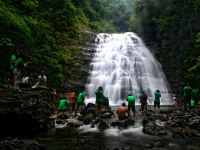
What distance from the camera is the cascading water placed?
3481cm

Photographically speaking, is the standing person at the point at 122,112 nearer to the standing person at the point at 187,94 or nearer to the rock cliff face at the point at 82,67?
the standing person at the point at 187,94

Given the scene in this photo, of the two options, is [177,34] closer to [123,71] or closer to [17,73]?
[123,71]

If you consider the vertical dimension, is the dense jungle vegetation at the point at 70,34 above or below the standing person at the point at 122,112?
above

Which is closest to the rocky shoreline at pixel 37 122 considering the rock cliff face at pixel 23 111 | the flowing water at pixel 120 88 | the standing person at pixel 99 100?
the rock cliff face at pixel 23 111

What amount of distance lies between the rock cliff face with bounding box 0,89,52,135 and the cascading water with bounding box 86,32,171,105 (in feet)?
48.1

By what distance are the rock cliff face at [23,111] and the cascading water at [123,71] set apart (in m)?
14.7

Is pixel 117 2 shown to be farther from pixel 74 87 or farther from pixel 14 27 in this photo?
pixel 14 27

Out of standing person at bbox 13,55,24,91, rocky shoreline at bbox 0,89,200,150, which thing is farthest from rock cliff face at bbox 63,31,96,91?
standing person at bbox 13,55,24,91

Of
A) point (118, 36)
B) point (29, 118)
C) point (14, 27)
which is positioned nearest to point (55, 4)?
point (118, 36)

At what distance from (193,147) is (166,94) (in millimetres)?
22057

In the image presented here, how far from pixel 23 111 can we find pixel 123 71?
72.3ft

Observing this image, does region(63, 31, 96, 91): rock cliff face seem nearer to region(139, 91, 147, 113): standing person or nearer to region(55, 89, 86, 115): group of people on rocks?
region(55, 89, 86, 115): group of people on rocks

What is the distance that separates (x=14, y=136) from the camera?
1680 cm

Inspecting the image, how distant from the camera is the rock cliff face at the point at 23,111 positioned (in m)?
16.4
